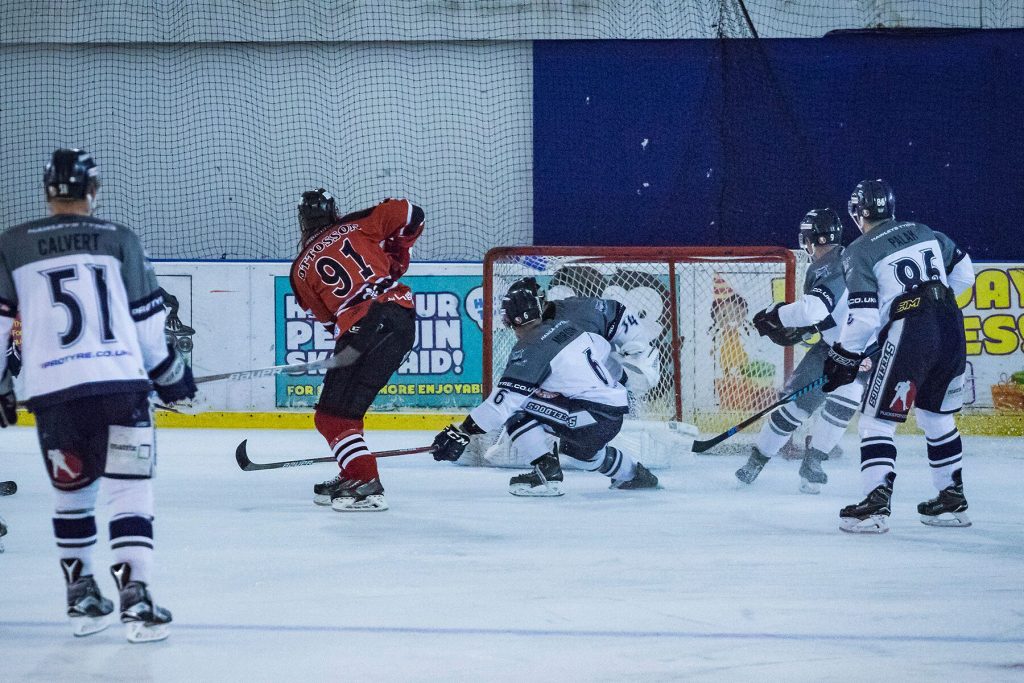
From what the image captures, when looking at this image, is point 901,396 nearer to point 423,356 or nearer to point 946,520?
point 946,520

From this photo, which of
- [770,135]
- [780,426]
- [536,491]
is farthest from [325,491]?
[770,135]

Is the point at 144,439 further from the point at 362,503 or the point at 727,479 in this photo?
the point at 727,479

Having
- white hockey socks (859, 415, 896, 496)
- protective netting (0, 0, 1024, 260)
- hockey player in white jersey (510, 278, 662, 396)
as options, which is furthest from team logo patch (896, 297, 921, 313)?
protective netting (0, 0, 1024, 260)

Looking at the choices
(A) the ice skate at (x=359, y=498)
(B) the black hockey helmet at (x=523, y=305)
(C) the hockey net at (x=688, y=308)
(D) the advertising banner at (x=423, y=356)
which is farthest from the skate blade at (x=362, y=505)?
(D) the advertising banner at (x=423, y=356)

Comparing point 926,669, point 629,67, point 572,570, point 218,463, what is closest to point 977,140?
point 629,67

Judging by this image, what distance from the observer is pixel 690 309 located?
665cm

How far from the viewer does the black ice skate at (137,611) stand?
2582 mm

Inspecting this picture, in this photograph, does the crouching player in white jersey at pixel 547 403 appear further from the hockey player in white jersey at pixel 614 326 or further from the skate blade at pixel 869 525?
the skate blade at pixel 869 525

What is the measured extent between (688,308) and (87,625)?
4478 millimetres

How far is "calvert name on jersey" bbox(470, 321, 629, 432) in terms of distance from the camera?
460 centimetres

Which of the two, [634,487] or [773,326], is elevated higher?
[773,326]

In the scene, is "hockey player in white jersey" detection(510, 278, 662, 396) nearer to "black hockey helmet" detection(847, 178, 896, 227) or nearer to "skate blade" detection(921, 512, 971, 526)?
"black hockey helmet" detection(847, 178, 896, 227)

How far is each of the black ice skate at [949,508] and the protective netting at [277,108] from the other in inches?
230

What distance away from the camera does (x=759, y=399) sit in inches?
258
